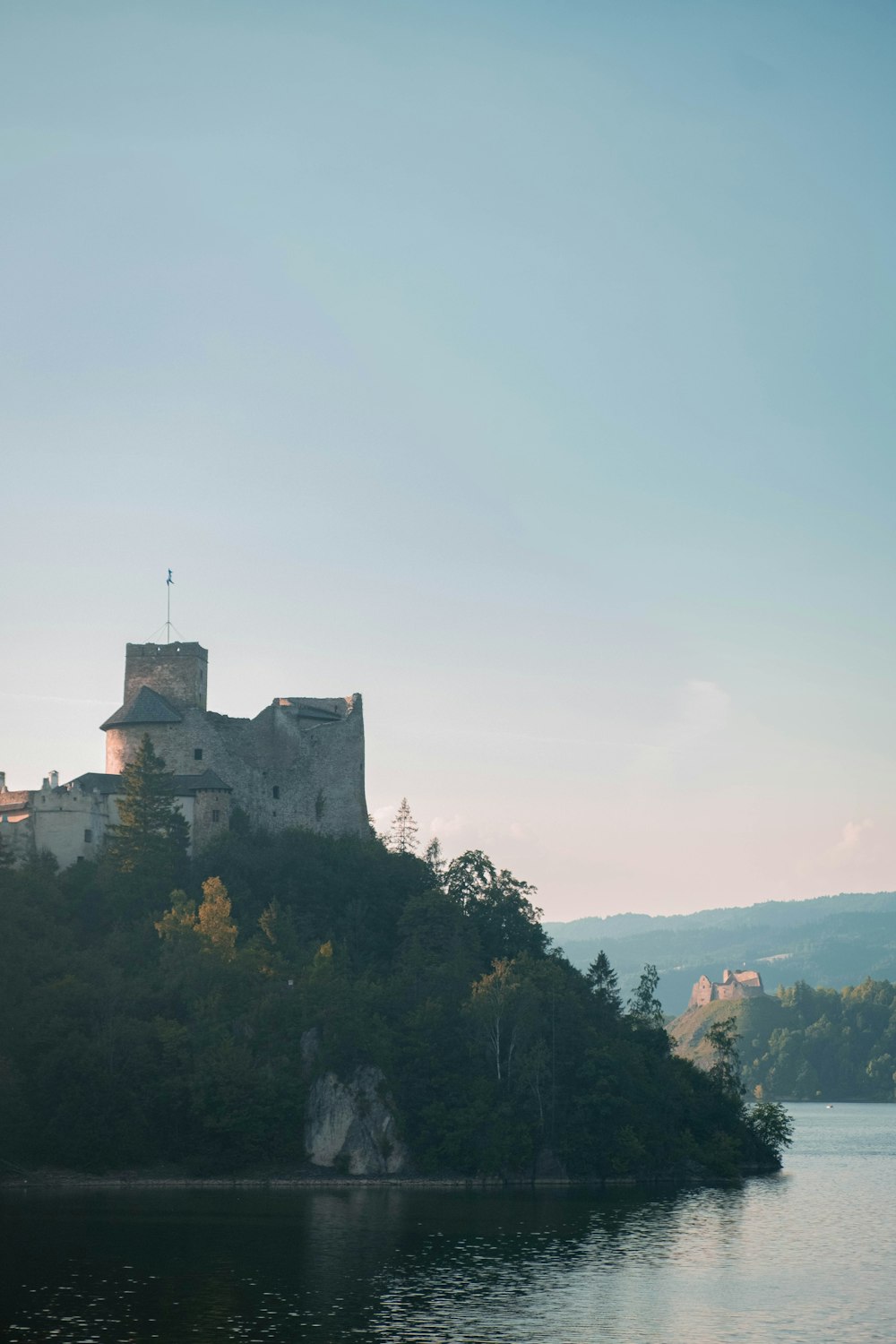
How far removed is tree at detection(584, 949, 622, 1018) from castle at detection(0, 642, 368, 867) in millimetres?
18792

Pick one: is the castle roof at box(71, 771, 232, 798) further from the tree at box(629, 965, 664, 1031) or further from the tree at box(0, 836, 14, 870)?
the tree at box(629, 965, 664, 1031)

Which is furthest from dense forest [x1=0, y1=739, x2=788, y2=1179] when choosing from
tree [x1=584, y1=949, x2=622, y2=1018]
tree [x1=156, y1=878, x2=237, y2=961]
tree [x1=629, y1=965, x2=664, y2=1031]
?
tree [x1=629, y1=965, x2=664, y2=1031]

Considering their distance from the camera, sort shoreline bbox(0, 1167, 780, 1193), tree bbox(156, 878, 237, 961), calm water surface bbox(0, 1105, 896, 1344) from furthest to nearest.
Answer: tree bbox(156, 878, 237, 961) → shoreline bbox(0, 1167, 780, 1193) → calm water surface bbox(0, 1105, 896, 1344)

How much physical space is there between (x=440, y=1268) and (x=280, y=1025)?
31.4m

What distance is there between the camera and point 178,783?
9644 cm

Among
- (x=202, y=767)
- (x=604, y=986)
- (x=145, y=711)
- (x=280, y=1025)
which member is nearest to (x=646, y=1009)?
(x=604, y=986)

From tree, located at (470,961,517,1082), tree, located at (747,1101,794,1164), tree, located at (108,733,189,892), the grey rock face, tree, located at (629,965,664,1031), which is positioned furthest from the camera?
tree, located at (747,1101,794,1164)

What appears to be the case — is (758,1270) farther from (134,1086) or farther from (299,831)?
(299,831)

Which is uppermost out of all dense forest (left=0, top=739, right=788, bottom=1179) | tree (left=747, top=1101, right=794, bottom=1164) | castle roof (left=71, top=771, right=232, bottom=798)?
castle roof (left=71, top=771, right=232, bottom=798)

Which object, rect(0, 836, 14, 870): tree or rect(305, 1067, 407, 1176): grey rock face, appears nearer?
rect(305, 1067, 407, 1176): grey rock face

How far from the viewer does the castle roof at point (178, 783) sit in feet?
315

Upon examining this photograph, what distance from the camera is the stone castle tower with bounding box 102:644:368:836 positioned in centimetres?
9806

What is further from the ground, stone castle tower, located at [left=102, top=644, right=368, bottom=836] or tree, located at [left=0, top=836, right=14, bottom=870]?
stone castle tower, located at [left=102, top=644, right=368, bottom=836]

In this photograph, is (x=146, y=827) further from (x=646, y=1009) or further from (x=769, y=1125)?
(x=769, y=1125)
